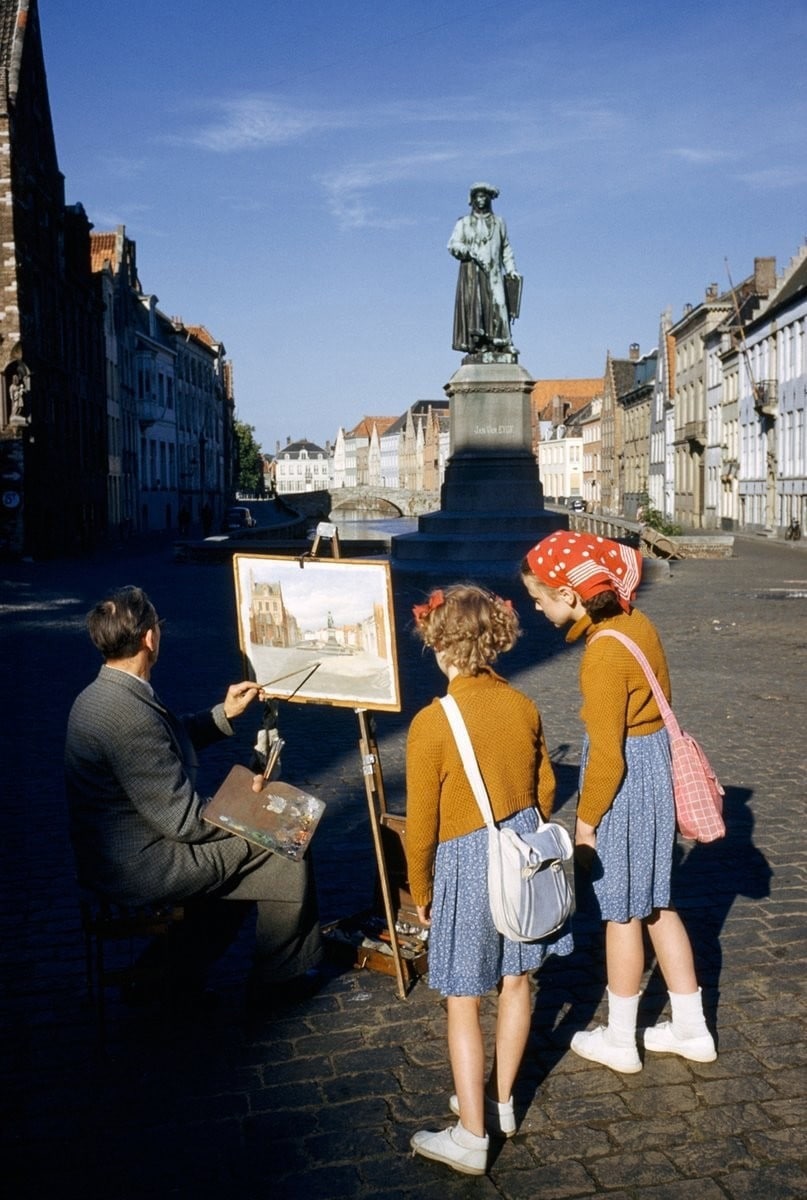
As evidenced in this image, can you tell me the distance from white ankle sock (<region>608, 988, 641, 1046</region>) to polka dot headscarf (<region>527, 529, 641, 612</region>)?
1.34m

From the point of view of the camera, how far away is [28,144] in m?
37.8

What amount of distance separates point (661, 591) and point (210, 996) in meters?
18.5

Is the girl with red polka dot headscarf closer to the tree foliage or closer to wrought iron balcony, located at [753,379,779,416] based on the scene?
wrought iron balcony, located at [753,379,779,416]

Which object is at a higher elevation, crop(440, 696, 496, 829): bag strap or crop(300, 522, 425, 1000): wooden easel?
crop(440, 696, 496, 829): bag strap

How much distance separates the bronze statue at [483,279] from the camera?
24.1 m

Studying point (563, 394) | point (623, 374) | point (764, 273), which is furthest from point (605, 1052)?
point (563, 394)

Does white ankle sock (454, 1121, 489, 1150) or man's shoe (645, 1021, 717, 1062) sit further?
man's shoe (645, 1021, 717, 1062)

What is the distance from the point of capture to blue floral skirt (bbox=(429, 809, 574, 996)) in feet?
11.1

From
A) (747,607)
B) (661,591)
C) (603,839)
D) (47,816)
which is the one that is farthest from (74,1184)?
(661,591)

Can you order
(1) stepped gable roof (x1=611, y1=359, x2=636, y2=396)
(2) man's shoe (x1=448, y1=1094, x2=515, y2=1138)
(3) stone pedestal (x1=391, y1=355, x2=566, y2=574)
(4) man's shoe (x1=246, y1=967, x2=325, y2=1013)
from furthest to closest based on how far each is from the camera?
1. (1) stepped gable roof (x1=611, y1=359, x2=636, y2=396)
2. (3) stone pedestal (x1=391, y1=355, x2=566, y2=574)
3. (4) man's shoe (x1=246, y1=967, x2=325, y2=1013)
4. (2) man's shoe (x1=448, y1=1094, x2=515, y2=1138)

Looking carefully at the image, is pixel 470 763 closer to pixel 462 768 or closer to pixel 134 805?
pixel 462 768

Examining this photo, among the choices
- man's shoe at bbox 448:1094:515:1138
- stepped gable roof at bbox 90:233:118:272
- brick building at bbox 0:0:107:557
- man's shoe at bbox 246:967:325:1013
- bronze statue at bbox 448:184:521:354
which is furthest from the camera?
stepped gable roof at bbox 90:233:118:272

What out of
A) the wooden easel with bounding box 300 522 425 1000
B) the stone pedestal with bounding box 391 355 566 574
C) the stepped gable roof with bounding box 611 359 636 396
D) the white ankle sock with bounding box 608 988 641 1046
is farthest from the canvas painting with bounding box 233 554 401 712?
the stepped gable roof with bounding box 611 359 636 396

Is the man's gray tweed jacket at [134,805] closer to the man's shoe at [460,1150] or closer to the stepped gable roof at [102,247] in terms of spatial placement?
the man's shoe at [460,1150]
